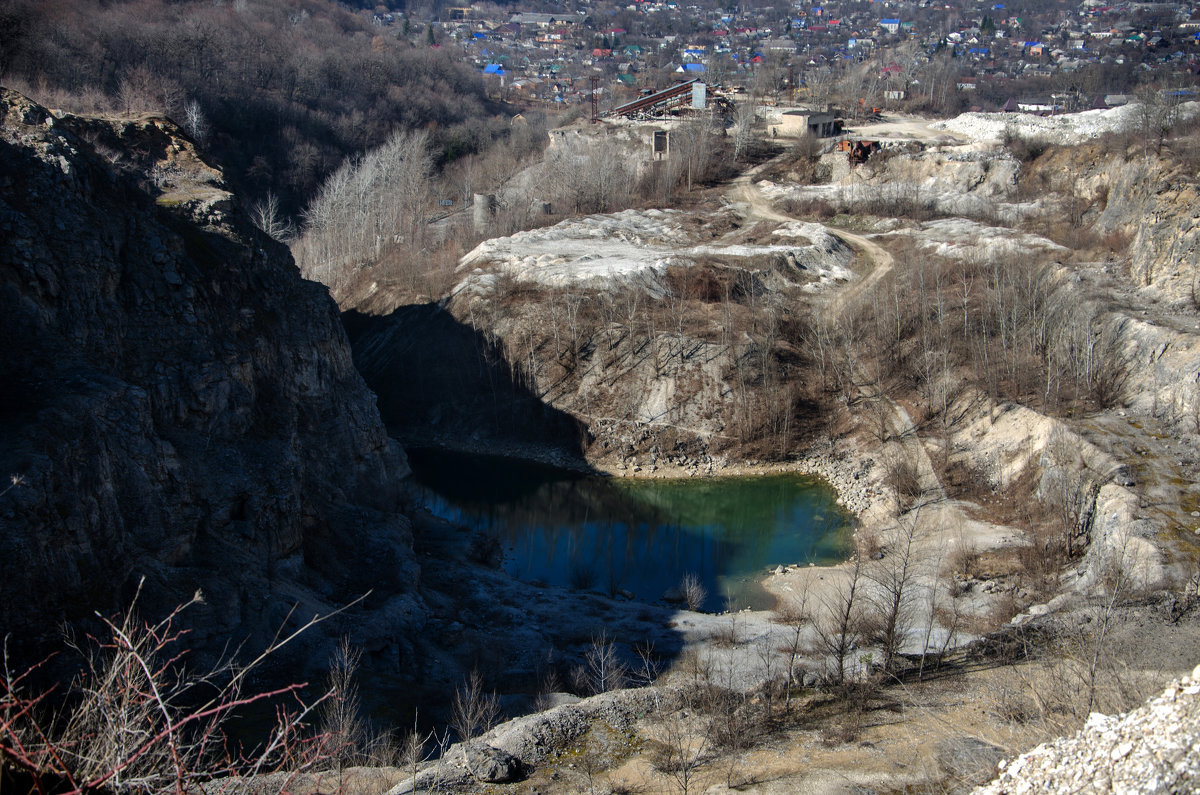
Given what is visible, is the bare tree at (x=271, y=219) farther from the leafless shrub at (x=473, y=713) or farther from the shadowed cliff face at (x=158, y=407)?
the leafless shrub at (x=473, y=713)

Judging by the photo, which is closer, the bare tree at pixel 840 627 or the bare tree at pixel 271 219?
the bare tree at pixel 840 627

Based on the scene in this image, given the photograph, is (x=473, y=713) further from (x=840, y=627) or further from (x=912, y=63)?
(x=912, y=63)

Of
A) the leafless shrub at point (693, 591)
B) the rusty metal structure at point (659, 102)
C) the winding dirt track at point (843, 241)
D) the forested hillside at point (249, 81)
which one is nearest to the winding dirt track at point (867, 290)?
the winding dirt track at point (843, 241)

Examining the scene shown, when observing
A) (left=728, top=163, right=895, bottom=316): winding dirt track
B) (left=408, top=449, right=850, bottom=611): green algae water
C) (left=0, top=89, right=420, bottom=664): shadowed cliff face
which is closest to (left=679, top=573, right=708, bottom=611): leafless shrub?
(left=408, top=449, right=850, bottom=611): green algae water

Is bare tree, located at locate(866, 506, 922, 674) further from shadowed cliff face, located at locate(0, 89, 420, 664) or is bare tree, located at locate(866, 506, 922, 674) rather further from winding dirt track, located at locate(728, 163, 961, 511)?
shadowed cliff face, located at locate(0, 89, 420, 664)

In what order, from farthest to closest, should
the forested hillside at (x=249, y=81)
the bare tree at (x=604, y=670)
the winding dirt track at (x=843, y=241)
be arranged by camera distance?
the forested hillside at (x=249, y=81), the winding dirt track at (x=843, y=241), the bare tree at (x=604, y=670)

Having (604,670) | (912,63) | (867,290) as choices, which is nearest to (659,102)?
(867,290)

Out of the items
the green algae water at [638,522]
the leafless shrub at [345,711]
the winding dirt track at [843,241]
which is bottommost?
the green algae water at [638,522]
